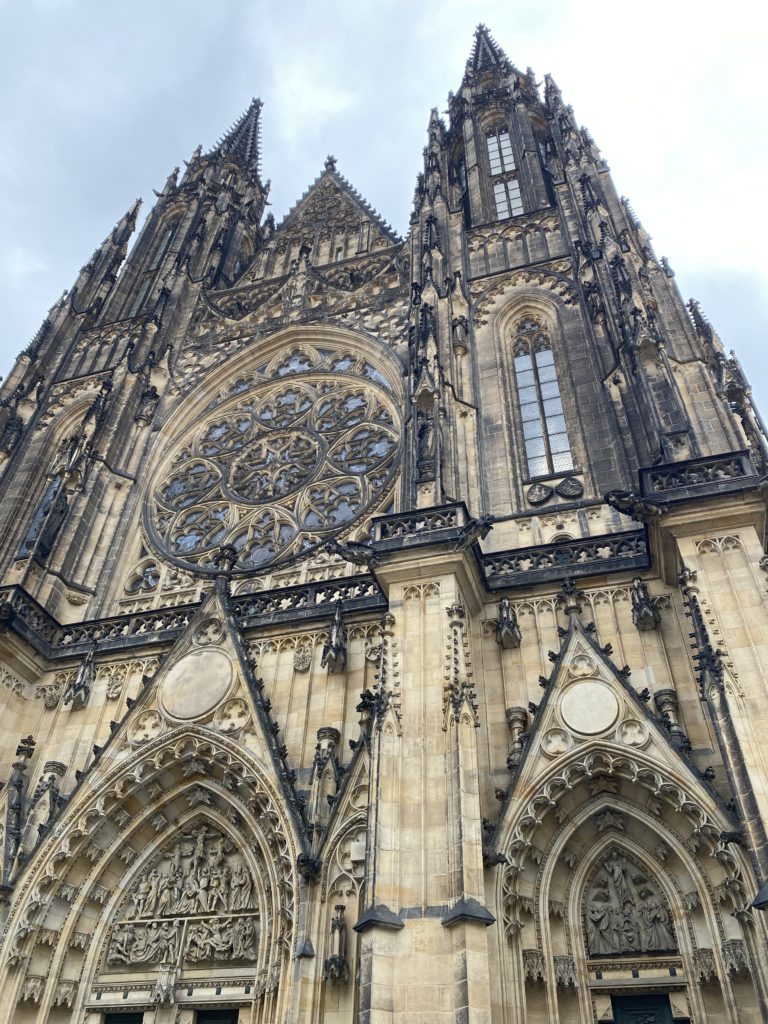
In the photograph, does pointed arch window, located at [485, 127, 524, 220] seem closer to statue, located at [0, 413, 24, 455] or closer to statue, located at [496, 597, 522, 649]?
statue, located at [496, 597, 522, 649]

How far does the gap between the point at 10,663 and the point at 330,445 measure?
→ 683 cm

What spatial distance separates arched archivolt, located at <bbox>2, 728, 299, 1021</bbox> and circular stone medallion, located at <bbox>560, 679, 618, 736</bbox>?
3582mm

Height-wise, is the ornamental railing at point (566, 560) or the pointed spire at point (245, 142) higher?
the pointed spire at point (245, 142)

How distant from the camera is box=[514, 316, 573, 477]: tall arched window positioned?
13188 millimetres

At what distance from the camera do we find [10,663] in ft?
40.0

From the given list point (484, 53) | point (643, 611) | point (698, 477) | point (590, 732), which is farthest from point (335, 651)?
point (484, 53)

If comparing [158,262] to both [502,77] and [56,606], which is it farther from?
[56,606]

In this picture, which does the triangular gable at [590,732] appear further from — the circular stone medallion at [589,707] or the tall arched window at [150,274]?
the tall arched window at [150,274]

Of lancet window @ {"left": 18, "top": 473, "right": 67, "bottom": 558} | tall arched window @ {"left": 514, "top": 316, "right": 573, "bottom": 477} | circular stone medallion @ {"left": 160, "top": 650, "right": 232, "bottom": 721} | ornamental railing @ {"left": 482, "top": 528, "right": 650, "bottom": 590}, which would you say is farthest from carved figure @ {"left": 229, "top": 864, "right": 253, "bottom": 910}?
tall arched window @ {"left": 514, "top": 316, "right": 573, "bottom": 477}

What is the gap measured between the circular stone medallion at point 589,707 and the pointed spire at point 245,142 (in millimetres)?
25981

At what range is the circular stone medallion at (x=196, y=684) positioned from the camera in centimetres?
1094

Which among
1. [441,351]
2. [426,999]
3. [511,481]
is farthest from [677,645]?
[441,351]

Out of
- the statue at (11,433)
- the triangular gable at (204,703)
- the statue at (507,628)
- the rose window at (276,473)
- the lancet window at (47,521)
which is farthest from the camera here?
the statue at (11,433)

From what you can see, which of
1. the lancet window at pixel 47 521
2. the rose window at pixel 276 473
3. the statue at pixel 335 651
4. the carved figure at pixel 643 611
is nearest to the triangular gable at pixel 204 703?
the statue at pixel 335 651
